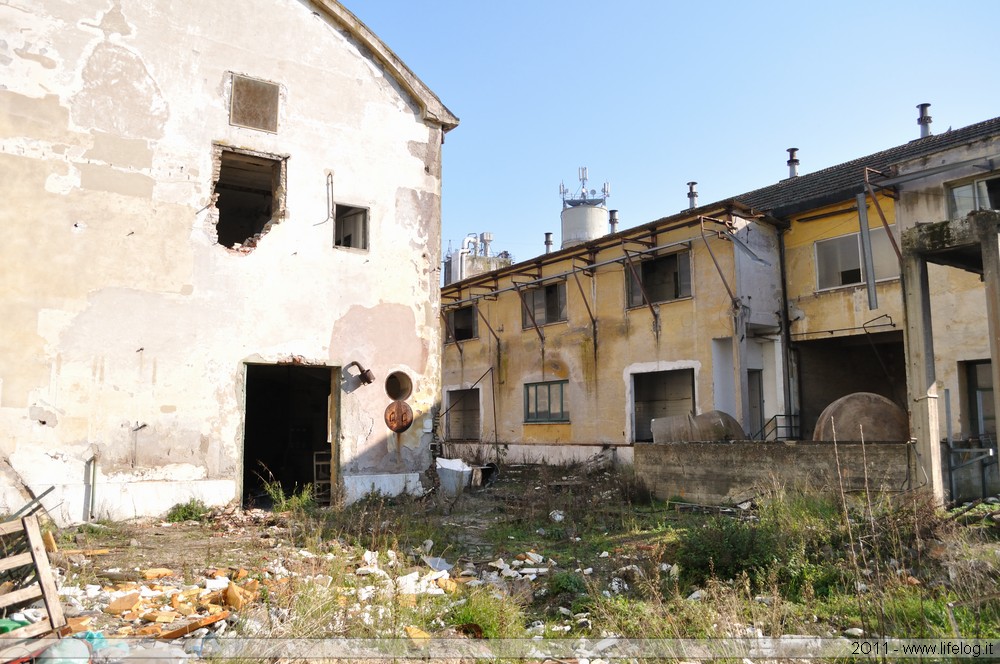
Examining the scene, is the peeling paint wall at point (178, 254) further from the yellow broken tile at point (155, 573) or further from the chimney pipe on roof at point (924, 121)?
the chimney pipe on roof at point (924, 121)

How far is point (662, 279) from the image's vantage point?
1841cm

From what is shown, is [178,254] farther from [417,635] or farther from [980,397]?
[980,397]

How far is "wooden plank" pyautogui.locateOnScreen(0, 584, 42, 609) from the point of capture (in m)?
5.28

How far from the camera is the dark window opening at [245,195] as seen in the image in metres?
12.2

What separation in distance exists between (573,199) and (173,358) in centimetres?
2529

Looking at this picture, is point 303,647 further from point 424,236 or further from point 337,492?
point 424,236

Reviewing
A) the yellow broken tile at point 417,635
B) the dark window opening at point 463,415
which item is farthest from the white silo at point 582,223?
the yellow broken tile at point 417,635

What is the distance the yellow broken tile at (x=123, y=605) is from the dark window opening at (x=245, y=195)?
6.52m

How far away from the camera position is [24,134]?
10.1 m

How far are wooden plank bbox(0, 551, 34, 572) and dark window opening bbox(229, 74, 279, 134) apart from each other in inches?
318

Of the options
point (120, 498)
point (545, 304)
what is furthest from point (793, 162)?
point (120, 498)

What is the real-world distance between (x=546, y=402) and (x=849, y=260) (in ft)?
28.8

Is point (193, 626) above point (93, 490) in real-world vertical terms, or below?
below

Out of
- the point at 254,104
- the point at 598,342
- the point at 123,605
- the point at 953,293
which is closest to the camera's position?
the point at 123,605
